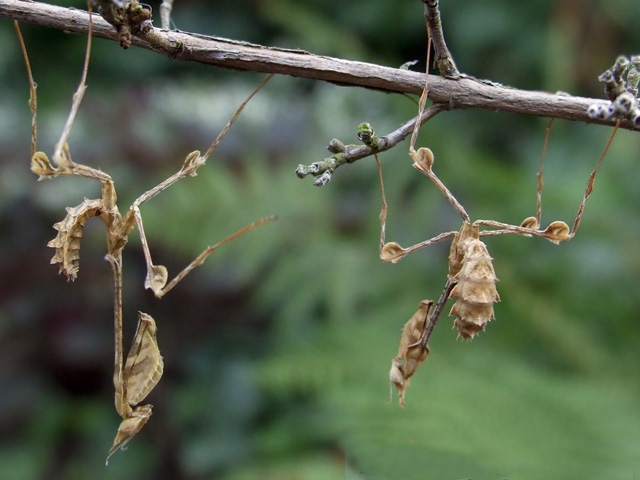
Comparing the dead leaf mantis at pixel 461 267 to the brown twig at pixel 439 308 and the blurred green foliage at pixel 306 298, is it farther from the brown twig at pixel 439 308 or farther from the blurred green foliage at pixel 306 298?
the blurred green foliage at pixel 306 298

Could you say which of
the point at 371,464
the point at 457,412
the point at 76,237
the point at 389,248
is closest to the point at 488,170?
the point at 457,412

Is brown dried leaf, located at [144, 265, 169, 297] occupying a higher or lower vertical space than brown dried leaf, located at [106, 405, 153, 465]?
higher

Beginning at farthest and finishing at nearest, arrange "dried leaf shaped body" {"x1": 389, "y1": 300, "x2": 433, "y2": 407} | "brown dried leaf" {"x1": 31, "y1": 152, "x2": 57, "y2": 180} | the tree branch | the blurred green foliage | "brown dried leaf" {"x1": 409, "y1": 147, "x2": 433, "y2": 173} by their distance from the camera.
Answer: the blurred green foliage
"dried leaf shaped body" {"x1": 389, "y1": 300, "x2": 433, "y2": 407}
"brown dried leaf" {"x1": 409, "y1": 147, "x2": 433, "y2": 173}
"brown dried leaf" {"x1": 31, "y1": 152, "x2": 57, "y2": 180}
the tree branch

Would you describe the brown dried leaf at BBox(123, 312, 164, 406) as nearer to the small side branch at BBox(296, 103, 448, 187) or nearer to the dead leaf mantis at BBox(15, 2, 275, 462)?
the dead leaf mantis at BBox(15, 2, 275, 462)

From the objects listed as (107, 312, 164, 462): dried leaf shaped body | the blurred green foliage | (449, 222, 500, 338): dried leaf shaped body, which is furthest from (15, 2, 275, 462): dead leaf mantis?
the blurred green foliage

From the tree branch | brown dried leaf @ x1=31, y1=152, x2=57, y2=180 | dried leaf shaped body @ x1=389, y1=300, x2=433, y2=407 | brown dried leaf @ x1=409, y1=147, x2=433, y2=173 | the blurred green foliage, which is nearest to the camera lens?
the tree branch

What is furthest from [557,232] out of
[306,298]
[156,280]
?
[306,298]

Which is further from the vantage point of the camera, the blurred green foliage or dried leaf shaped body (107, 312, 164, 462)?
the blurred green foliage

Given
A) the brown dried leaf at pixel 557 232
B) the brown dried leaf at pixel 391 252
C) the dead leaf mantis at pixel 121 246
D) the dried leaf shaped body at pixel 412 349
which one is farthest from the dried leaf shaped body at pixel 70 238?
the brown dried leaf at pixel 557 232

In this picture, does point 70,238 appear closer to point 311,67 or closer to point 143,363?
point 143,363
